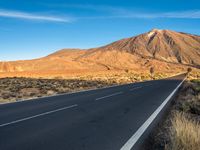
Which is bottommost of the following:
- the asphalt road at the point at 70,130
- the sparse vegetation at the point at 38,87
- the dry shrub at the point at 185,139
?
the sparse vegetation at the point at 38,87

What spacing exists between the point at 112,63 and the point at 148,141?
5562 inches

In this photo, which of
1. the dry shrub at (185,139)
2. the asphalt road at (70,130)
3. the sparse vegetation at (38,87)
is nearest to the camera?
the dry shrub at (185,139)

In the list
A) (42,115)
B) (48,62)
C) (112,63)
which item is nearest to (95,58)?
(112,63)

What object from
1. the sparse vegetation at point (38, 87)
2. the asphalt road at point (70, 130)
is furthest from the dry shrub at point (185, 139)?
the sparse vegetation at point (38, 87)

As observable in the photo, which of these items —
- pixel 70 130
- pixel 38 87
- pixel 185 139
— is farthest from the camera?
pixel 38 87

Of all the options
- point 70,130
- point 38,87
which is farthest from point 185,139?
point 38,87

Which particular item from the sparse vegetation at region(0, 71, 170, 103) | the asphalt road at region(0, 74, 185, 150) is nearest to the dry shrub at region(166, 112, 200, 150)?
the asphalt road at region(0, 74, 185, 150)

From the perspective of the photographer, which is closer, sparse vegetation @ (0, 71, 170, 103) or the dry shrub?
the dry shrub

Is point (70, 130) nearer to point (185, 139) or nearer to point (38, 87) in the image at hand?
point (185, 139)

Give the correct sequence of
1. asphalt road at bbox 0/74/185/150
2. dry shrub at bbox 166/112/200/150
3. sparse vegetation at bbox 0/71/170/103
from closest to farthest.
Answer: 1. dry shrub at bbox 166/112/200/150
2. asphalt road at bbox 0/74/185/150
3. sparse vegetation at bbox 0/71/170/103

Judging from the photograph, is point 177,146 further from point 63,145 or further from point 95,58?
point 95,58

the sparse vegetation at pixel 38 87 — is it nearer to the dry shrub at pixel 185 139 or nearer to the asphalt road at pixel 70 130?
the asphalt road at pixel 70 130

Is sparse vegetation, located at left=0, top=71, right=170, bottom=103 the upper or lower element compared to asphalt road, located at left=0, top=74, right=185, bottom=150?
lower

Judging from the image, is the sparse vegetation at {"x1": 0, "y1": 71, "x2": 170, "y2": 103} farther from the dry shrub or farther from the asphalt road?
the dry shrub
